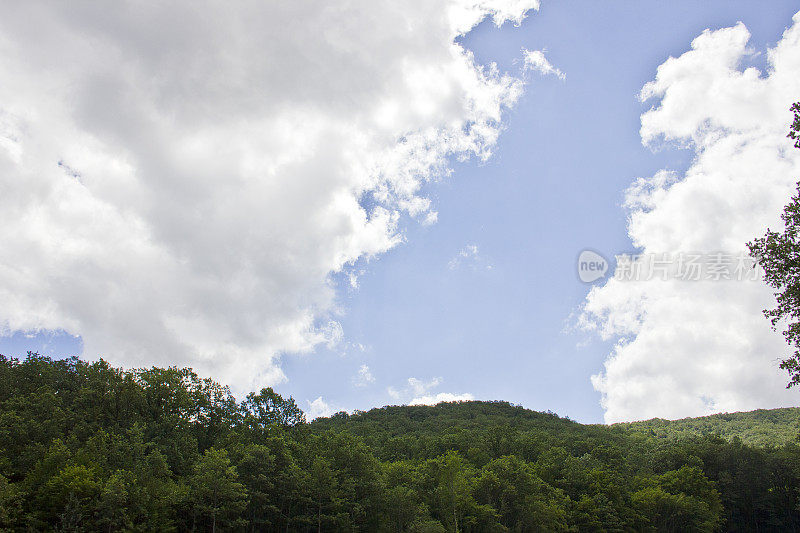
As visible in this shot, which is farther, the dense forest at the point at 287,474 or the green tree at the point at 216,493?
the green tree at the point at 216,493

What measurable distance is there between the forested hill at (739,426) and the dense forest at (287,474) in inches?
1861

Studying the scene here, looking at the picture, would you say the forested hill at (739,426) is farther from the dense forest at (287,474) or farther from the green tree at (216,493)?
the green tree at (216,493)

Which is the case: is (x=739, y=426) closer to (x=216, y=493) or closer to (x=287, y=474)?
(x=287, y=474)

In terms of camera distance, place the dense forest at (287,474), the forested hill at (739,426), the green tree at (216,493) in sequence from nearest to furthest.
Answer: the dense forest at (287,474) < the green tree at (216,493) < the forested hill at (739,426)

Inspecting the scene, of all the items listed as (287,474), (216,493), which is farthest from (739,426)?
(216,493)

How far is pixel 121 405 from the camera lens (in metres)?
57.5

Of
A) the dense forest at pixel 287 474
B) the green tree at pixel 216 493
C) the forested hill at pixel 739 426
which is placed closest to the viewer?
the dense forest at pixel 287 474

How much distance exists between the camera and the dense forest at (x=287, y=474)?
134 ft

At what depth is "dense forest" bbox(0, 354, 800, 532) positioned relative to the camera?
134 feet

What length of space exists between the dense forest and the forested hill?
4727 cm

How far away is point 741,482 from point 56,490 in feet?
315

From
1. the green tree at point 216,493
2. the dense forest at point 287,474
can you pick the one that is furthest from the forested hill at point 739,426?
the green tree at point 216,493

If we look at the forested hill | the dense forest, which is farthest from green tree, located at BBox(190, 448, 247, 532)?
the forested hill

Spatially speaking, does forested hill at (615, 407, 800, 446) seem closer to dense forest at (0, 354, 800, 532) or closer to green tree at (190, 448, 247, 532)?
dense forest at (0, 354, 800, 532)
